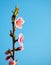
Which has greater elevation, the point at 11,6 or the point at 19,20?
the point at 11,6

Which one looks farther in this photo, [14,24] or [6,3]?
[6,3]

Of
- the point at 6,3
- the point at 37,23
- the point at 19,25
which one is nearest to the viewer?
the point at 19,25

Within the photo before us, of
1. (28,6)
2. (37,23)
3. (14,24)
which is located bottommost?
(14,24)

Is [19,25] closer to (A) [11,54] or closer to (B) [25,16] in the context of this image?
(A) [11,54]

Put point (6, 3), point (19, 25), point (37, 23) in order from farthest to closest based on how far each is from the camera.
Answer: point (37, 23), point (6, 3), point (19, 25)

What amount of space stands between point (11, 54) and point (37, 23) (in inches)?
55.5

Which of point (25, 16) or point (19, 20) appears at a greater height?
point (25, 16)

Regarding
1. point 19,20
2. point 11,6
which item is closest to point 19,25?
point 19,20

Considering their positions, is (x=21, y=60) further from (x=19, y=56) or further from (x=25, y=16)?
(x=25, y=16)

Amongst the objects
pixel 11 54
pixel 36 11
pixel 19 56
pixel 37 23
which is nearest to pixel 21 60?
pixel 19 56

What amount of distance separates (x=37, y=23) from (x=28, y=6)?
10.4 inches

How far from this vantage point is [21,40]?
0.68m

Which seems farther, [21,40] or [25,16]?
[25,16]

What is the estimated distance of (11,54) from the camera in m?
0.72
